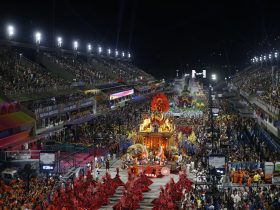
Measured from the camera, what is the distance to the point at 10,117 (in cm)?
3359

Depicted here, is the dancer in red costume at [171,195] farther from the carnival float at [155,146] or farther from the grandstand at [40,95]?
the grandstand at [40,95]

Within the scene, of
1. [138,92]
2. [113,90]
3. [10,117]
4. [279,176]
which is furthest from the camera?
[138,92]

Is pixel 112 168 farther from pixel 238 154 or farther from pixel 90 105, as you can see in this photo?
pixel 90 105

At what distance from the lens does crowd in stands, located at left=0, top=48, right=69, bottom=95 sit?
132ft

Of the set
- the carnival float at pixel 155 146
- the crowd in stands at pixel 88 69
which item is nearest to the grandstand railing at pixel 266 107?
the carnival float at pixel 155 146

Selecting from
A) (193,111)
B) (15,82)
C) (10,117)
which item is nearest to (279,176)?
(10,117)

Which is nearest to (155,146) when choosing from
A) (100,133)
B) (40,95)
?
(100,133)

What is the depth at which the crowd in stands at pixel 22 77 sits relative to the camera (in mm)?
40331

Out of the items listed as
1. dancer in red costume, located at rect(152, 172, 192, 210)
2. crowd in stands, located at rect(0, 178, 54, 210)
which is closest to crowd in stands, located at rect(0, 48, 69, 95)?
crowd in stands, located at rect(0, 178, 54, 210)

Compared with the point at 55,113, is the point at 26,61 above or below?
above

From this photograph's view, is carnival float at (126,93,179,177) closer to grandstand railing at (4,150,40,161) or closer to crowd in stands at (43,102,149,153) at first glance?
crowd in stands at (43,102,149,153)

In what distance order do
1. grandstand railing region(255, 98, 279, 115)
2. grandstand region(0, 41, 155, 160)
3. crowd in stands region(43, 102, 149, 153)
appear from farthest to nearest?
grandstand railing region(255, 98, 279, 115) < crowd in stands region(43, 102, 149, 153) < grandstand region(0, 41, 155, 160)

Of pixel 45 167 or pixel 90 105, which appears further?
pixel 90 105

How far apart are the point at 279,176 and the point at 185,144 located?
12.3 metres
